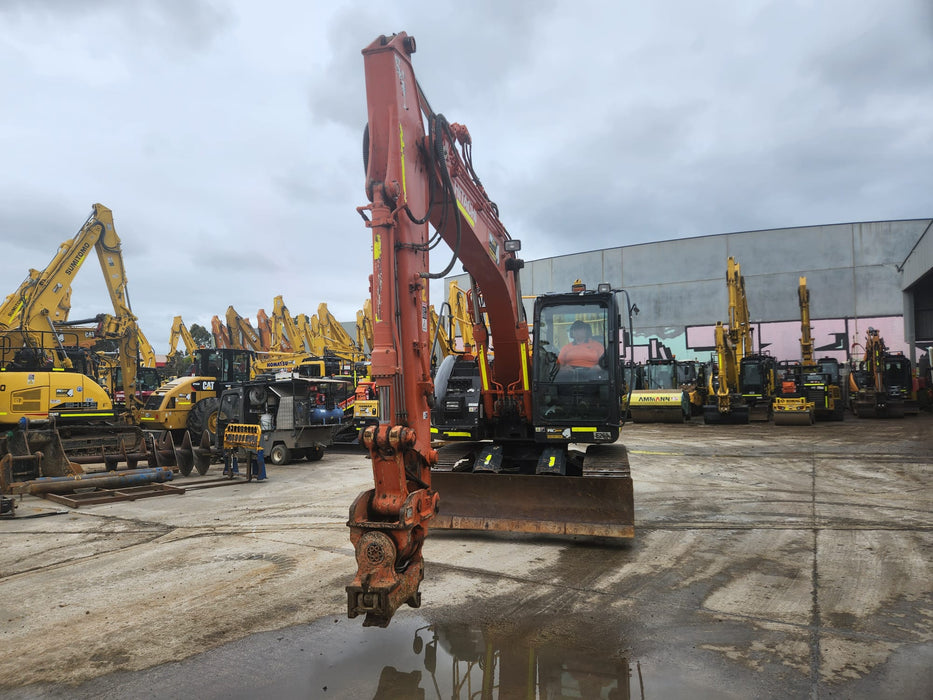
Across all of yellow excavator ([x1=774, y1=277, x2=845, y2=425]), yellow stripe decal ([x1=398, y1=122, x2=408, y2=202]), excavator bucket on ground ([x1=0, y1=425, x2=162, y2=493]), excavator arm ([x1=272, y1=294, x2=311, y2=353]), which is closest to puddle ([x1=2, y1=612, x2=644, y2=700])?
yellow stripe decal ([x1=398, y1=122, x2=408, y2=202])

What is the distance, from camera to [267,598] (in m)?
5.03

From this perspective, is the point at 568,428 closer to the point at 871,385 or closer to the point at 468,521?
the point at 468,521

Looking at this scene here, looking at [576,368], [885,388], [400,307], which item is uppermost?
[400,307]

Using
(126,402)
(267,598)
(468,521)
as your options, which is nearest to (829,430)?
(468,521)

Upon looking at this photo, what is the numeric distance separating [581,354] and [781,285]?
1268 inches

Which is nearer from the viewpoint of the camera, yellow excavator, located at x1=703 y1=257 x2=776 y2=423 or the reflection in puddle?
the reflection in puddle

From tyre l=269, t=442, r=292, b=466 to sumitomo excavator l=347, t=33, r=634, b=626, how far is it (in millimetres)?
7169

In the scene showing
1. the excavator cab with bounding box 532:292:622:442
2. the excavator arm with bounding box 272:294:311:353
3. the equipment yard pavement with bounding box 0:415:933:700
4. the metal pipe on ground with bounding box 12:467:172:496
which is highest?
the excavator arm with bounding box 272:294:311:353

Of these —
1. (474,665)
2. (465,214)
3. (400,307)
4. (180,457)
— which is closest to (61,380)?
(180,457)

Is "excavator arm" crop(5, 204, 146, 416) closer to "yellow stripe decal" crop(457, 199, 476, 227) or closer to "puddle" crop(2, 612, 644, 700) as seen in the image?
"yellow stripe decal" crop(457, 199, 476, 227)

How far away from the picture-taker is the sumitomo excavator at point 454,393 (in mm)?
3916

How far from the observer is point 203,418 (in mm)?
15398

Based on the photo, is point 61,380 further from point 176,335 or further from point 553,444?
point 176,335

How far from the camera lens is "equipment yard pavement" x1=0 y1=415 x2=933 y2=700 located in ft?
12.0
